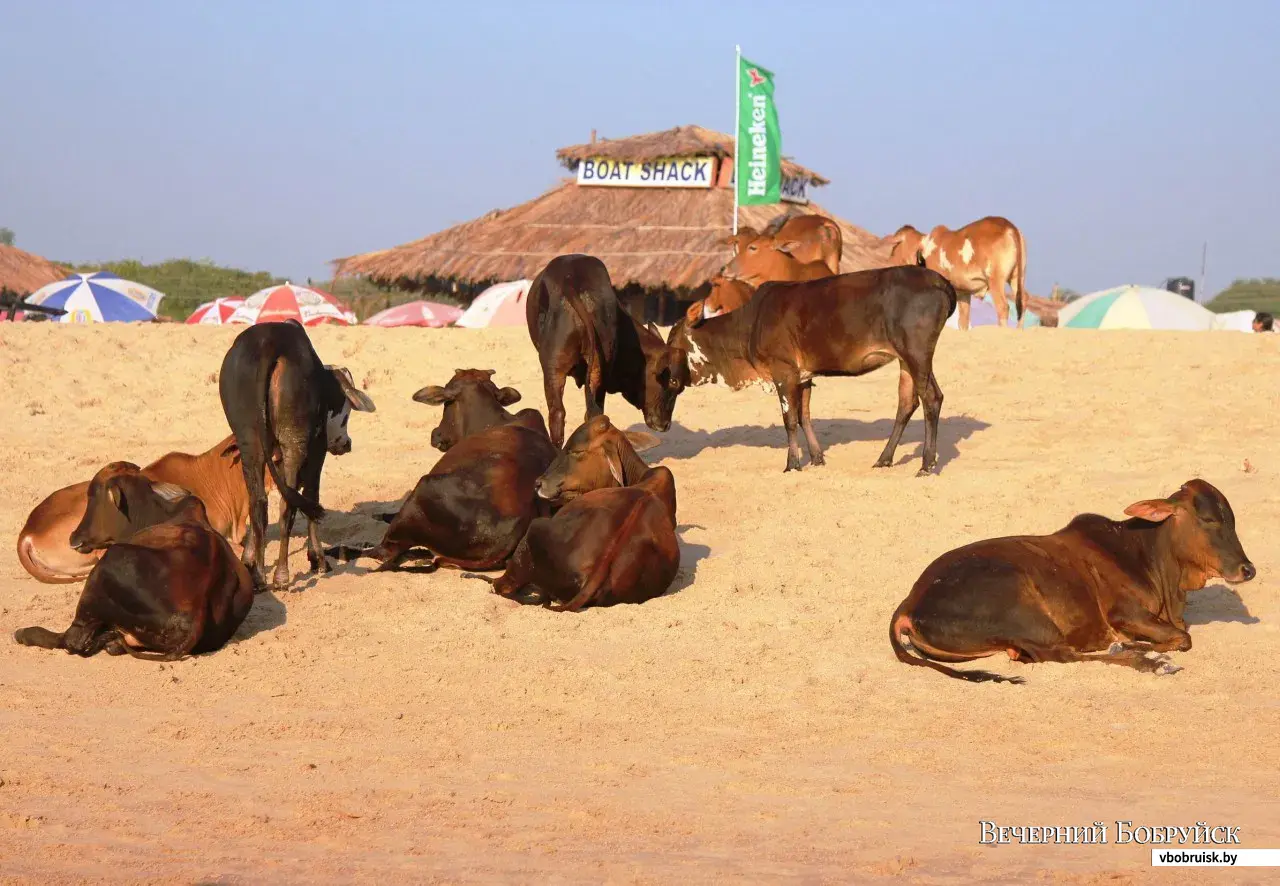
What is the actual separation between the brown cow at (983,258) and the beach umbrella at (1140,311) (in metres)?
10.3

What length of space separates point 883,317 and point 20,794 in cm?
797

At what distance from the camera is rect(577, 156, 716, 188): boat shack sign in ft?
109

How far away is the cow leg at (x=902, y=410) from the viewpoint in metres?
11.7

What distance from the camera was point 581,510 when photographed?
8.23m

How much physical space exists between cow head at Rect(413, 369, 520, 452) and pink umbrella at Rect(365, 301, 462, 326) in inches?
888

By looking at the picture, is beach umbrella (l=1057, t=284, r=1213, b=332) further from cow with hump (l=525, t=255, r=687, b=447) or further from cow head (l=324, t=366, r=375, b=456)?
cow head (l=324, t=366, r=375, b=456)

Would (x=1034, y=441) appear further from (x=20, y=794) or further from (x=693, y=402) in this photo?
(x=20, y=794)

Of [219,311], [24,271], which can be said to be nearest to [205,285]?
[24,271]

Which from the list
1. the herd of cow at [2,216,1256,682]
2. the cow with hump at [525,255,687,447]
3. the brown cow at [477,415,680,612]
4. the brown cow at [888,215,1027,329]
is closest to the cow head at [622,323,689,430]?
the herd of cow at [2,216,1256,682]

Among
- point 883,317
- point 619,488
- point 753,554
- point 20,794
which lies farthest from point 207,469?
point 883,317

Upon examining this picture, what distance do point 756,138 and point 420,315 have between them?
977cm

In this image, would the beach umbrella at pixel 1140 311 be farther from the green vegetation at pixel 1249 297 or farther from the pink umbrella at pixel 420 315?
the green vegetation at pixel 1249 297

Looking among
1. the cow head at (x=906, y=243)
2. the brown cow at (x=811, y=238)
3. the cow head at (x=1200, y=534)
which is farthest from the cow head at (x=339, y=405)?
the cow head at (x=906, y=243)

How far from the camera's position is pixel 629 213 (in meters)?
33.3
